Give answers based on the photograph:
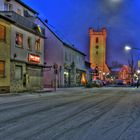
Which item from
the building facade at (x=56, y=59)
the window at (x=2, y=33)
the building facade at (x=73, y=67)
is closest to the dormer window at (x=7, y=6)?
the window at (x=2, y=33)

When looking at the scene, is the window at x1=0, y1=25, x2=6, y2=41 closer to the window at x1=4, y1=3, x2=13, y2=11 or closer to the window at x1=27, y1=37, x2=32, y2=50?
the window at x1=4, y1=3, x2=13, y2=11

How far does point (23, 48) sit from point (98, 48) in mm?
116308

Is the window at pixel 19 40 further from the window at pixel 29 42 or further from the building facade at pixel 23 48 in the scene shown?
the window at pixel 29 42

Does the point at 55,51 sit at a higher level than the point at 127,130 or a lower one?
higher

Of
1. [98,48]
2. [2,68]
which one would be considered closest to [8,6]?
[2,68]

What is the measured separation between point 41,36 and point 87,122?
38192mm

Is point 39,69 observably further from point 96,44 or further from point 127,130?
point 96,44

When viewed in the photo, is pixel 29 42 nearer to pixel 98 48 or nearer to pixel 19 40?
pixel 19 40

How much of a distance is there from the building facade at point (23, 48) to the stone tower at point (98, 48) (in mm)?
105351

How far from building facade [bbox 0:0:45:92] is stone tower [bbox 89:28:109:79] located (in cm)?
10535

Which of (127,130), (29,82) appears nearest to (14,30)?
(29,82)

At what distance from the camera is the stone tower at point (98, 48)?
15750 cm

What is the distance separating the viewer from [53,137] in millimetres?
9891

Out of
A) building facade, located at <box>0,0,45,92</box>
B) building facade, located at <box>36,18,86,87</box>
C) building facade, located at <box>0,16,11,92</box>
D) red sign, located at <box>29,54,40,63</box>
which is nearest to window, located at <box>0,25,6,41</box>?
building facade, located at <box>0,16,11,92</box>
